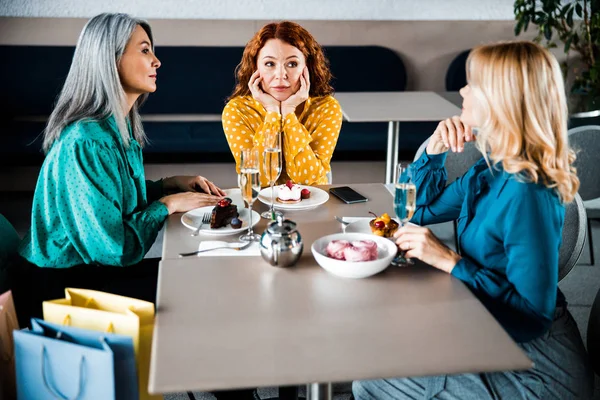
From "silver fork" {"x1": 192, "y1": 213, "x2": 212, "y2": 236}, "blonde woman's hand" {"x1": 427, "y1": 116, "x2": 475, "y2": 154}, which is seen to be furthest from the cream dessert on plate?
"blonde woman's hand" {"x1": 427, "y1": 116, "x2": 475, "y2": 154}

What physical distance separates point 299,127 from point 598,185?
135cm

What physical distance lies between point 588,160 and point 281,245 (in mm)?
1783

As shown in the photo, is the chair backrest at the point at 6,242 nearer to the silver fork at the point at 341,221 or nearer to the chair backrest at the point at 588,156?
the silver fork at the point at 341,221

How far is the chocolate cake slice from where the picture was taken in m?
1.80

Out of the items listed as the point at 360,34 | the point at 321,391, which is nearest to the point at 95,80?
the point at 321,391

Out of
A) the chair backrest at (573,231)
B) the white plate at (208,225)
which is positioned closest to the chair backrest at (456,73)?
the chair backrest at (573,231)

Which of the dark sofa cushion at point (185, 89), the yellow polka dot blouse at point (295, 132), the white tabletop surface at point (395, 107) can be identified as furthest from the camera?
the dark sofa cushion at point (185, 89)

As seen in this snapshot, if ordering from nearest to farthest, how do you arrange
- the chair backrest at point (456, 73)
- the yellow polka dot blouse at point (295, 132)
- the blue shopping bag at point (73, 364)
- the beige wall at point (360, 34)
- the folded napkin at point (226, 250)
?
the blue shopping bag at point (73, 364) → the folded napkin at point (226, 250) → the yellow polka dot blouse at point (295, 132) → the beige wall at point (360, 34) → the chair backrest at point (456, 73)

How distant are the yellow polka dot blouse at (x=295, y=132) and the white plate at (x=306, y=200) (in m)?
0.27

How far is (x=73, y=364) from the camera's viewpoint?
1.39m

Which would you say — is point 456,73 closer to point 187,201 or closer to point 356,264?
point 187,201

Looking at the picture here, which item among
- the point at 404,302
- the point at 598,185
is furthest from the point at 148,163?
the point at 404,302

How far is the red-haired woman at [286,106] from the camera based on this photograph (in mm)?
2467

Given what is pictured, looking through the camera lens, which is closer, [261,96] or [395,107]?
[261,96]
